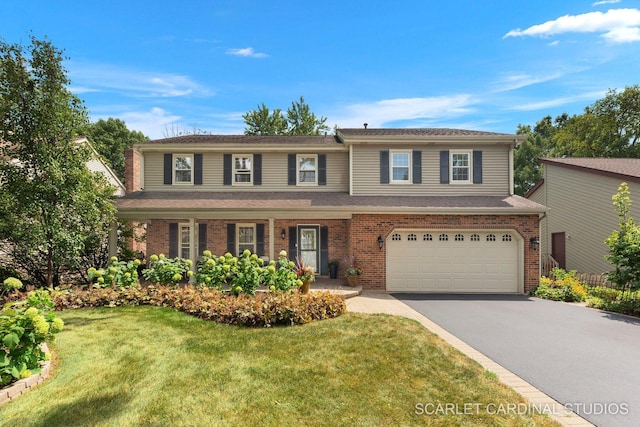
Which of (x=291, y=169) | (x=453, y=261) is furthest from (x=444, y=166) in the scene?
(x=291, y=169)

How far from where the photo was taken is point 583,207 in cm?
1433

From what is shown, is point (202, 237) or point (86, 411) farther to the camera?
point (202, 237)

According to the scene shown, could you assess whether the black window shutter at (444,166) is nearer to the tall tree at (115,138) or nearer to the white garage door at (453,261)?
the white garage door at (453,261)

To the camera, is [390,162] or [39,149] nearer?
[39,149]

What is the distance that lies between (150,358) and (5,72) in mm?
9129

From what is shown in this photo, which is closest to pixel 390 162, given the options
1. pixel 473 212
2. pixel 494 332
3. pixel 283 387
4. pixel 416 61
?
Answer: pixel 473 212

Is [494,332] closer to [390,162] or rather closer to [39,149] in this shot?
[390,162]

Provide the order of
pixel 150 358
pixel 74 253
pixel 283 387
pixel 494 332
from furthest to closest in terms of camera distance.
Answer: pixel 74 253
pixel 494 332
pixel 150 358
pixel 283 387

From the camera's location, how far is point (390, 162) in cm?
1288

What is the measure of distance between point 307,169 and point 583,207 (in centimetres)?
1260

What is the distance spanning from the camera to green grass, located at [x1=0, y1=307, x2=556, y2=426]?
11.8 ft

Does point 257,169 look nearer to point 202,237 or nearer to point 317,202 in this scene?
point 317,202

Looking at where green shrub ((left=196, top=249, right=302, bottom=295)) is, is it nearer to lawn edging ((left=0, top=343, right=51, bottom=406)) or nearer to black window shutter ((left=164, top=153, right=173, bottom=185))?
lawn edging ((left=0, top=343, right=51, bottom=406))

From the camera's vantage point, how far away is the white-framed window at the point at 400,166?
12870mm
